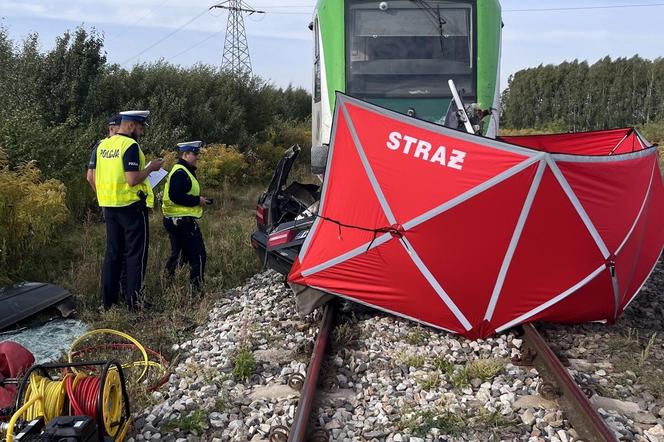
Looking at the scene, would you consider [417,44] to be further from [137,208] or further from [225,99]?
[225,99]

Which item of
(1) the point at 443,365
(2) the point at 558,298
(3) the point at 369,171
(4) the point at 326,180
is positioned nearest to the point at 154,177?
(4) the point at 326,180

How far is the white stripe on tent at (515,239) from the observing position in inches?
182

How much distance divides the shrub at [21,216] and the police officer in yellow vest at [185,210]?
1.49 m

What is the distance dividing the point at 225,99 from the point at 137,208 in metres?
13.9

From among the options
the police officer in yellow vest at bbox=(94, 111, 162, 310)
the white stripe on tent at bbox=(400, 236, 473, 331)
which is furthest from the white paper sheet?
the white stripe on tent at bbox=(400, 236, 473, 331)

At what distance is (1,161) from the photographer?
7.57m

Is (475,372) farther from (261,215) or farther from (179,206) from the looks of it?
(179,206)

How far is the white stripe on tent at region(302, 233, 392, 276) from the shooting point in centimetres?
502

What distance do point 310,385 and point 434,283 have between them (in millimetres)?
1429

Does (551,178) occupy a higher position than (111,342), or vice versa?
(551,178)

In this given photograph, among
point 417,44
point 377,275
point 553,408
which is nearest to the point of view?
point 553,408

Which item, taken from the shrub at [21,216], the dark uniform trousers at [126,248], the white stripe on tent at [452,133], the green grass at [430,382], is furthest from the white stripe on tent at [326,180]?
the shrub at [21,216]

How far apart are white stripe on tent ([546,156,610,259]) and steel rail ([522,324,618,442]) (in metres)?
0.84

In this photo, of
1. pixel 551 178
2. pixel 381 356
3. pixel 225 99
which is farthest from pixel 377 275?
pixel 225 99
